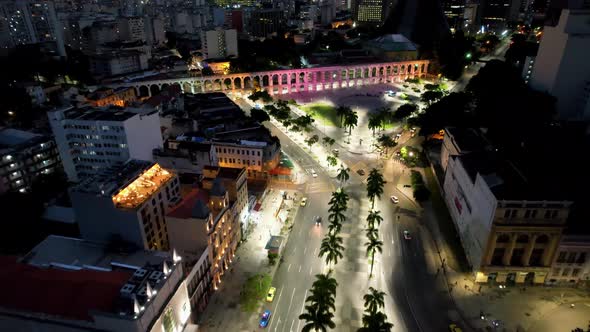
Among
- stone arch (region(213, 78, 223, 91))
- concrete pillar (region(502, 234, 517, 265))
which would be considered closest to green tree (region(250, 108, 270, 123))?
stone arch (region(213, 78, 223, 91))

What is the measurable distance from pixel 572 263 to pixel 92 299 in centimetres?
6511

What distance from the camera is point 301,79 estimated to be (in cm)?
17100

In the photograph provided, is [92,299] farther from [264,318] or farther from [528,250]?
[528,250]

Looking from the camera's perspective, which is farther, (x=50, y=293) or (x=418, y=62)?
(x=418, y=62)

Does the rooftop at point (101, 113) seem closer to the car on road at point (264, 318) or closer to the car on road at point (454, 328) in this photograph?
the car on road at point (264, 318)

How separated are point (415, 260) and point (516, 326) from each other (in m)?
17.0

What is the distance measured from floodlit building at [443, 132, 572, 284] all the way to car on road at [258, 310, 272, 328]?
32.9 meters

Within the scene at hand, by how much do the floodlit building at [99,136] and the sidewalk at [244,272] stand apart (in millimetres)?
30510

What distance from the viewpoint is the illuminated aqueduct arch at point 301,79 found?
16138 cm

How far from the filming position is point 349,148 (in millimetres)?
108750

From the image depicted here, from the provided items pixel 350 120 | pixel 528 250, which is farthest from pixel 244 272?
pixel 350 120

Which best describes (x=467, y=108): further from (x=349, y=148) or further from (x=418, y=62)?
(x=418, y=62)

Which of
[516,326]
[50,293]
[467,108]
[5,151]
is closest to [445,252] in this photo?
[516,326]

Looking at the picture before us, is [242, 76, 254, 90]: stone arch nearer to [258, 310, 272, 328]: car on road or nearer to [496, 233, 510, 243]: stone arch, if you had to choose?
[258, 310, 272, 328]: car on road
